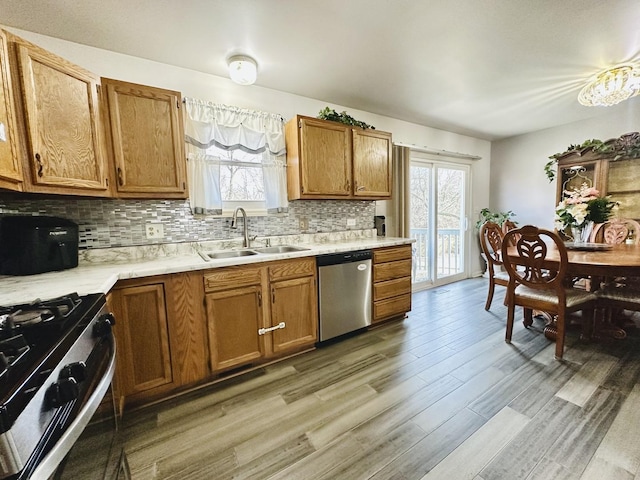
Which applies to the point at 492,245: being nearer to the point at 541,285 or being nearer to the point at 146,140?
the point at 541,285

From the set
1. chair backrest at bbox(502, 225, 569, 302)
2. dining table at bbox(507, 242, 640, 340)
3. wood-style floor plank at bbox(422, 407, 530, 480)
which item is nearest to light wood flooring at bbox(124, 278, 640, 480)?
wood-style floor plank at bbox(422, 407, 530, 480)

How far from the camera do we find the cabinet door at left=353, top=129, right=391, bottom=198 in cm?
280

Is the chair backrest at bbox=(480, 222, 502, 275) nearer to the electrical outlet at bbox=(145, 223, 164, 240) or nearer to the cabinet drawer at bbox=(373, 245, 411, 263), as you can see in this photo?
the cabinet drawer at bbox=(373, 245, 411, 263)

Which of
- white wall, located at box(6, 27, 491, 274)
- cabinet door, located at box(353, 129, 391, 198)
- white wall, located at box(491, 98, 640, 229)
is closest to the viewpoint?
white wall, located at box(6, 27, 491, 274)

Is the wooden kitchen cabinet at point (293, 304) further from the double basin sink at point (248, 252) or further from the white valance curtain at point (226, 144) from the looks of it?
the white valance curtain at point (226, 144)

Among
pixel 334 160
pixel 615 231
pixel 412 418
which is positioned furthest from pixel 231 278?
pixel 615 231

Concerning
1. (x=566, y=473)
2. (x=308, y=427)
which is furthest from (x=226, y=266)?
(x=566, y=473)

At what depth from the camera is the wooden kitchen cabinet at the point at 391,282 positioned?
8.63 feet

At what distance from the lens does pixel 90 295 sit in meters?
1.15

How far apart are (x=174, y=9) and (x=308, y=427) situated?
259 centimetres

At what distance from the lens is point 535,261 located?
2104mm

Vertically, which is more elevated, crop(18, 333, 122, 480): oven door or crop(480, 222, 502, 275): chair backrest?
crop(480, 222, 502, 275): chair backrest

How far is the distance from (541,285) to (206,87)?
10.8 ft

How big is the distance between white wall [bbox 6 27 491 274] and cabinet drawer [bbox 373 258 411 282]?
1.81 meters
